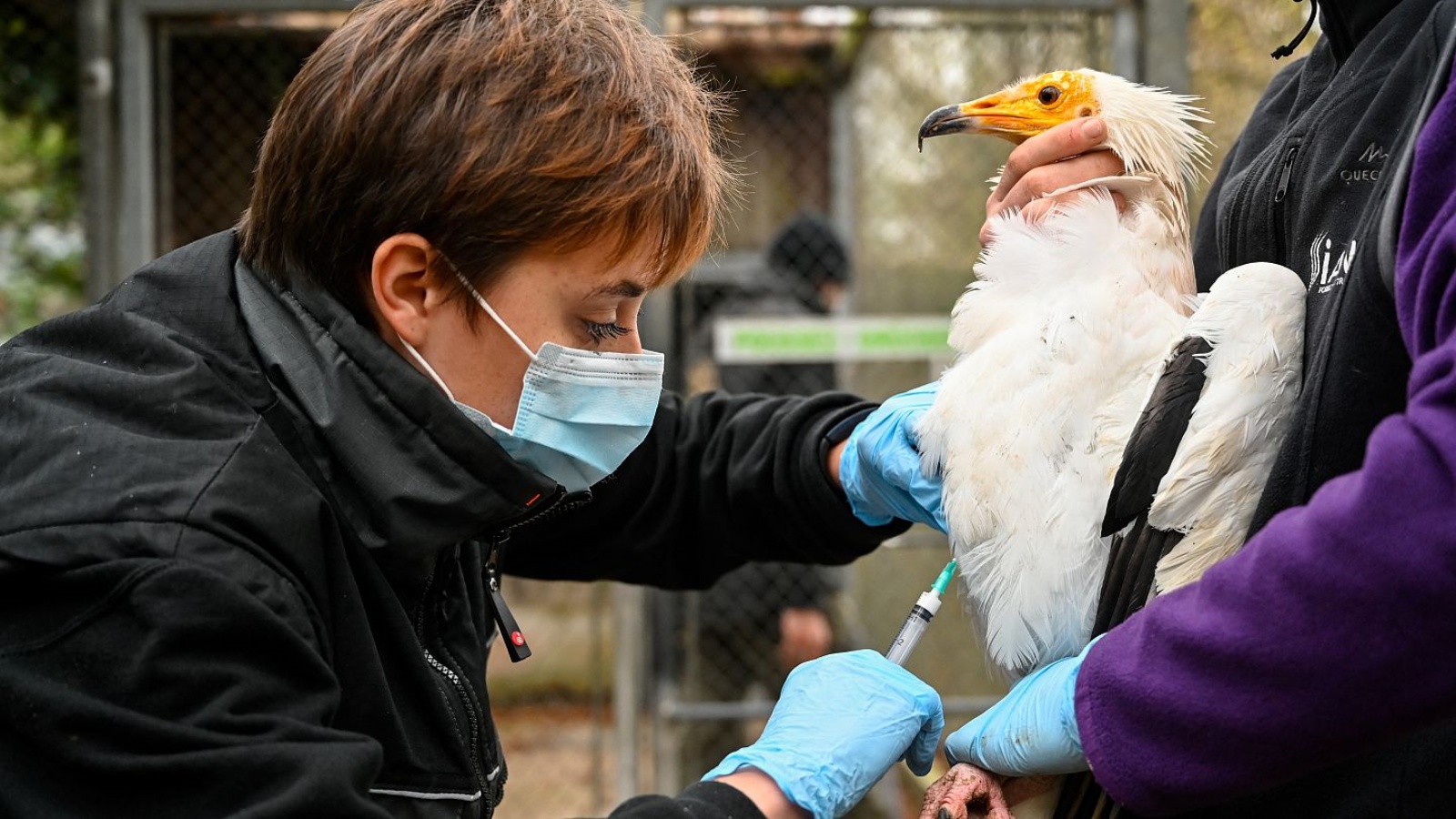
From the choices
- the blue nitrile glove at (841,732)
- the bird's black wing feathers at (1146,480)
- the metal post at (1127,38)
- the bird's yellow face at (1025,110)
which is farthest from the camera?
the metal post at (1127,38)

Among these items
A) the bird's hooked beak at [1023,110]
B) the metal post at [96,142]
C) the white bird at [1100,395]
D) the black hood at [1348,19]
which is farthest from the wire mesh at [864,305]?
the black hood at [1348,19]

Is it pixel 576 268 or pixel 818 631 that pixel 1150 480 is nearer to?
pixel 576 268

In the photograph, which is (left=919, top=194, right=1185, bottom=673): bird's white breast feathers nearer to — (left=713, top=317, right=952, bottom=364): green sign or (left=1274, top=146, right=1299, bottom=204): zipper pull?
(left=1274, top=146, right=1299, bottom=204): zipper pull

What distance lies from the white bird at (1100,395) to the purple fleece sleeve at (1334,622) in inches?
18.8

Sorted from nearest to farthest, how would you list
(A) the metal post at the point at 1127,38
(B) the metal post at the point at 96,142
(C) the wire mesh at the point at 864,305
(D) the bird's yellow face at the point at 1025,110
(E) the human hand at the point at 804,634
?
(D) the bird's yellow face at the point at 1025,110, (B) the metal post at the point at 96,142, (A) the metal post at the point at 1127,38, (C) the wire mesh at the point at 864,305, (E) the human hand at the point at 804,634

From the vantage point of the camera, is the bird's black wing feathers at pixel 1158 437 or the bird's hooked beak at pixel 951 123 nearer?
the bird's black wing feathers at pixel 1158 437

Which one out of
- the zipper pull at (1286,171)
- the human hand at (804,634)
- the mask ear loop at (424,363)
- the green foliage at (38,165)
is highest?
the zipper pull at (1286,171)

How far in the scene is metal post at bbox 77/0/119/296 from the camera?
4008 mm

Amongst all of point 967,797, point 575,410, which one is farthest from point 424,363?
point 967,797

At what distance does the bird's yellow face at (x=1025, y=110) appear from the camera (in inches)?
98.8

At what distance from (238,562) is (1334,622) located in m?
1.23

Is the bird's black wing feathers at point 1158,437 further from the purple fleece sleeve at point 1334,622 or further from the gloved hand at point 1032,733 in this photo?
the purple fleece sleeve at point 1334,622

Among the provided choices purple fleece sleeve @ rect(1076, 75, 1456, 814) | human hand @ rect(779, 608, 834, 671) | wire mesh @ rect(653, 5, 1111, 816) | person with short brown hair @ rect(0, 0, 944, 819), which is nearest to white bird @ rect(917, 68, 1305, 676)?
person with short brown hair @ rect(0, 0, 944, 819)

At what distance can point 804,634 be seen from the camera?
6.12m
